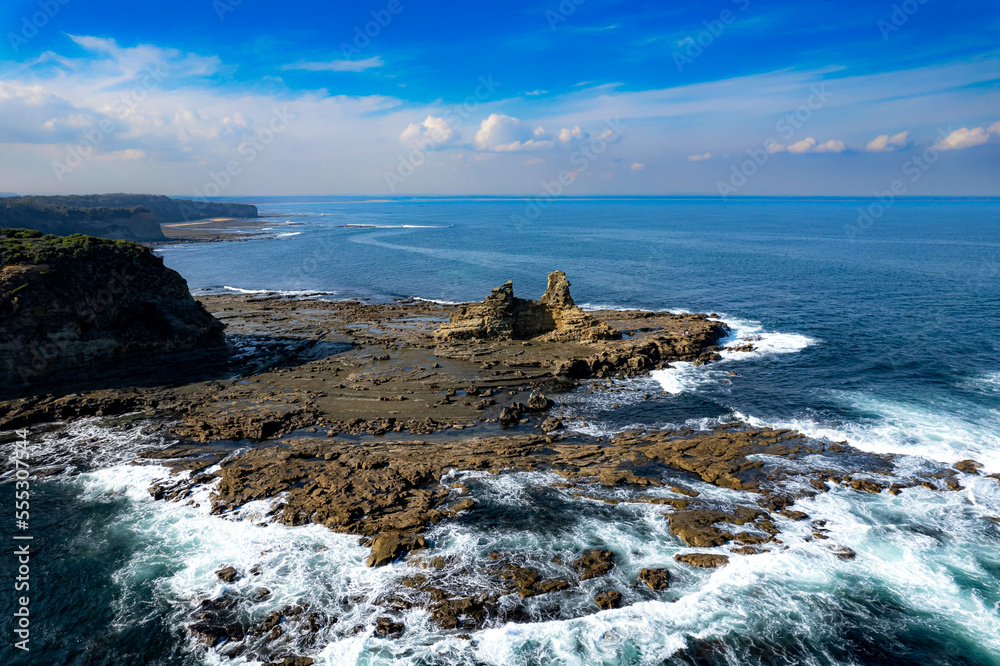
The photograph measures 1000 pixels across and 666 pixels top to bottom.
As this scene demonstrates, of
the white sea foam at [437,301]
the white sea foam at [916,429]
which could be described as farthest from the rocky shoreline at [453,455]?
the white sea foam at [437,301]

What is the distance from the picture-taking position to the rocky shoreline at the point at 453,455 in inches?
828

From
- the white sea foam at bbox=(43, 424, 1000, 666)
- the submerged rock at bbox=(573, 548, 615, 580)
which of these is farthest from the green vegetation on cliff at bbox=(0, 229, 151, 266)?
the submerged rock at bbox=(573, 548, 615, 580)

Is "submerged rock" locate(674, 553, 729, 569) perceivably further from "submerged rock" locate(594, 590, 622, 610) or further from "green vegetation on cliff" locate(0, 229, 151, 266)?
"green vegetation on cliff" locate(0, 229, 151, 266)

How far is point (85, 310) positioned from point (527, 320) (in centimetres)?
4038

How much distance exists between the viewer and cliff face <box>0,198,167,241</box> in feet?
453

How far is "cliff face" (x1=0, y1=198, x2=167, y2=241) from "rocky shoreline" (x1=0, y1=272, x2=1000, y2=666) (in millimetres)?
139636

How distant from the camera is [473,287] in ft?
290

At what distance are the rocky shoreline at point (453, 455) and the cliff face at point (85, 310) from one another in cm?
380

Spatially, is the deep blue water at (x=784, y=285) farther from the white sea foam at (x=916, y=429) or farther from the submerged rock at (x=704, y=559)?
the submerged rock at (x=704, y=559)

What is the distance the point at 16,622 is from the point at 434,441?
20978 mm

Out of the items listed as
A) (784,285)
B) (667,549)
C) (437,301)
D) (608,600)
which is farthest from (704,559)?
(784,285)

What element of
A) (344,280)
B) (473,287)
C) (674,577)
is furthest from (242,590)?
(344,280)

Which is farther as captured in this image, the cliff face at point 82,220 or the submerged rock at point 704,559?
the cliff face at point 82,220

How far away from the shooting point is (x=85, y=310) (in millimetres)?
42188
